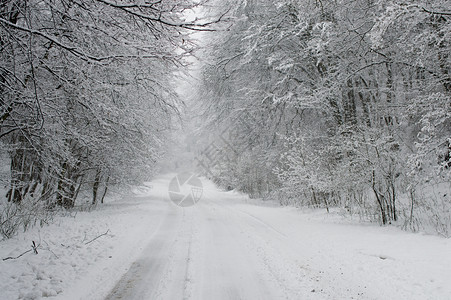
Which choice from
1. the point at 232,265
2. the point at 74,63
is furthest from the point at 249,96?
the point at 74,63

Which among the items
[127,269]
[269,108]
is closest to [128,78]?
[127,269]

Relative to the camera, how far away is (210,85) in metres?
14.6

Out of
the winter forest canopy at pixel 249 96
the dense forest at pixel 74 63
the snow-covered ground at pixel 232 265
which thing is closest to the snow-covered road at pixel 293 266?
the snow-covered ground at pixel 232 265

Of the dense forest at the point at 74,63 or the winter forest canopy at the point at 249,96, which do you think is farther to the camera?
the winter forest canopy at the point at 249,96

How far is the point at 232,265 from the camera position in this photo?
4.81 m

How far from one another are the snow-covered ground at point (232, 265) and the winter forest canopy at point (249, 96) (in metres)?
1.31

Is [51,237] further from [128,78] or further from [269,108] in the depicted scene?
[269,108]

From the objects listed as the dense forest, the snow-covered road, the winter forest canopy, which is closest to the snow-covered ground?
the snow-covered road

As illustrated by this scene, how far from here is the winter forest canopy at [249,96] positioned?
429 centimetres

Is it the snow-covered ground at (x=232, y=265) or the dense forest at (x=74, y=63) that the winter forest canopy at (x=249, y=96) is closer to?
the dense forest at (x=74, y=63)

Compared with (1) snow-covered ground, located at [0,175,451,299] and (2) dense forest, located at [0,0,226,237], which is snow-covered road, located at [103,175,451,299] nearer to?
(1) snow-covered ground, located at [0,175,451,299]

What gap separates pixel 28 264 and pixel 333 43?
9.78 m

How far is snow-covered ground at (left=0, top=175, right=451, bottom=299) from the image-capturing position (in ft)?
12.2

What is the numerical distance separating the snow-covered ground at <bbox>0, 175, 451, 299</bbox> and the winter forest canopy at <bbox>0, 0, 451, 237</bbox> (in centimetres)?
131
